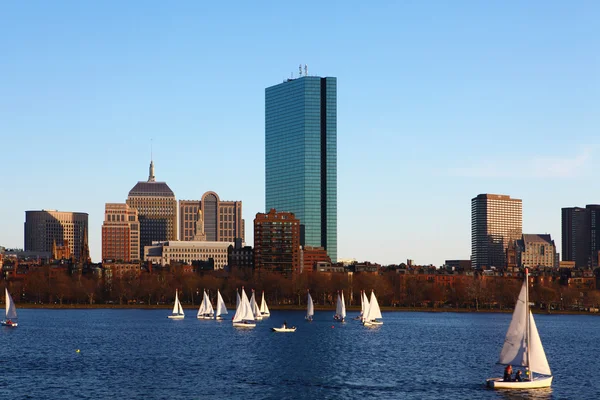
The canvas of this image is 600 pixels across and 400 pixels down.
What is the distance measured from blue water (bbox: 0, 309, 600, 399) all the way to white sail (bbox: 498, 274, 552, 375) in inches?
111

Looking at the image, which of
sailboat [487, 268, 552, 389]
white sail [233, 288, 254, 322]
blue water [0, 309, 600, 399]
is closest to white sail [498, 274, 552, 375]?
sailboat [487, 268, 552, 389]

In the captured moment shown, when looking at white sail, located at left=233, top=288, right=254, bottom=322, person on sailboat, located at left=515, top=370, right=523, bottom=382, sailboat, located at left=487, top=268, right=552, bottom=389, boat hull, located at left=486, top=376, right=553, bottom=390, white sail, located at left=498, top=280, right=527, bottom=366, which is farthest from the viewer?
white sail, located at left=233, top=288, right=254, bottom=322

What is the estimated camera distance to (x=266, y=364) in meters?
117

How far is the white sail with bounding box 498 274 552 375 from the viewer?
8831cm

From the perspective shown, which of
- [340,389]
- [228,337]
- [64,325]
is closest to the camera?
[340,389]

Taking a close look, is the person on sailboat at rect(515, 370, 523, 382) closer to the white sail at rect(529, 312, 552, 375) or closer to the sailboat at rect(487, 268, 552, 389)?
the sailboat at rect(487, 268, 552, 389)

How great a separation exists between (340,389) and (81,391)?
23.1 meters

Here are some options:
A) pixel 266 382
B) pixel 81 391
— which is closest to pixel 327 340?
pixel 266 382

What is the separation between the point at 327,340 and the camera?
516 ft

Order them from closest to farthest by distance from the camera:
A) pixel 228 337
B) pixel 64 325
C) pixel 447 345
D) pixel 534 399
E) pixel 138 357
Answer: pixel 534 399 < pixel 138 357 < pixel 447 345 < pixel 228 337 < pixel 64 325

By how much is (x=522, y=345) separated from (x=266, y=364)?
36.2 m

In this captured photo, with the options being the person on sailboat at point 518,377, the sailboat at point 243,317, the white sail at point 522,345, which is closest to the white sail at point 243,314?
the sailboat at point 243,317

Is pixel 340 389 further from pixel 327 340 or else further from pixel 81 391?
pixel 327 340

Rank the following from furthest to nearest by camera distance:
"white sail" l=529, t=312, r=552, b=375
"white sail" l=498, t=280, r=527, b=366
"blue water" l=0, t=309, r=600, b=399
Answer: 1. "blue water" l=0, t=309, r=600, b=399
2. "white sail" l=529, t=312, r=552, b=375
3. "white sail" l=498, t=280, r=527, b=366
